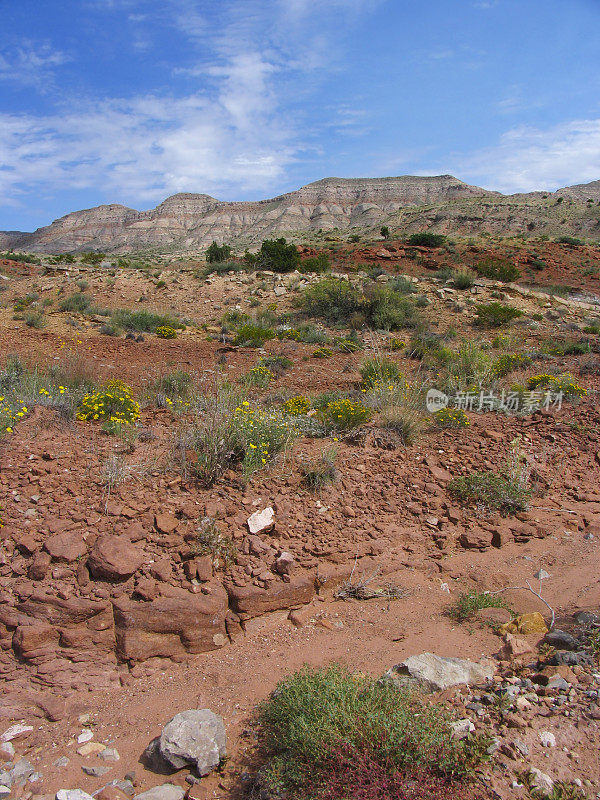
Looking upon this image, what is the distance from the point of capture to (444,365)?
877 centimetres

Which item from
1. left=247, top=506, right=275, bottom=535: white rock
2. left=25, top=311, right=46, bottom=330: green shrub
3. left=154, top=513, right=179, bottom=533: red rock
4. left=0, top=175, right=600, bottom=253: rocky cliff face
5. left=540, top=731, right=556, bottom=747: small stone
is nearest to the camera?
left=540, top=731, right=556, bottom=747: small stone

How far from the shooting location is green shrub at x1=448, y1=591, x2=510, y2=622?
345 cm

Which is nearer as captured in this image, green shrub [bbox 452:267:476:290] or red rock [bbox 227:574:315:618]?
red rock [bbox 227:574:315:618]

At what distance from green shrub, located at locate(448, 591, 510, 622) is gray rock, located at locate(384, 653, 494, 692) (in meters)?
0.55

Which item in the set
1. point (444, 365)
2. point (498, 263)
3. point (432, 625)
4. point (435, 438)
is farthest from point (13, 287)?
point (498, 263)

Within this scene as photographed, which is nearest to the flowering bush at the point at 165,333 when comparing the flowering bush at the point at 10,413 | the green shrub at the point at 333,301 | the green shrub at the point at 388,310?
the green shrub at the point at 333,301

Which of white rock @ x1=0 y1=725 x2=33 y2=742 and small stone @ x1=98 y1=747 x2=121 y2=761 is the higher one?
white rock @ x1=0 y1=725 x2=33 y2=742

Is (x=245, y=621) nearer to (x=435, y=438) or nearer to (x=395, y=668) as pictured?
(x=395, y=668)

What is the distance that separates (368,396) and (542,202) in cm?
5391

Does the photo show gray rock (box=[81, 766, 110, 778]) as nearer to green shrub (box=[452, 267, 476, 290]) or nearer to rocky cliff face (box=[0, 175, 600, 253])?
green shrub (box=[452, 267, 476, 290])

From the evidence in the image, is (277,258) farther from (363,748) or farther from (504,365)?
(363,748)

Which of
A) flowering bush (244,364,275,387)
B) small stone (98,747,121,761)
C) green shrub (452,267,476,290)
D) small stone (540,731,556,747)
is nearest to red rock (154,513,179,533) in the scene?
small stone (98,747,121,761)

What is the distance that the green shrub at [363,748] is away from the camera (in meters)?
1.97

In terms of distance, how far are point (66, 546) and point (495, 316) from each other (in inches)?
476
